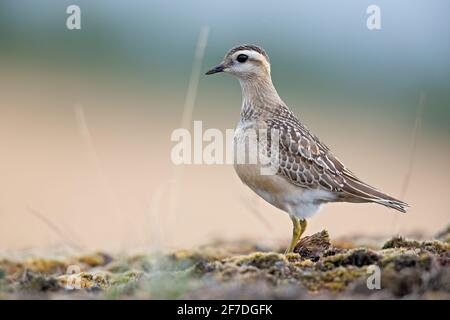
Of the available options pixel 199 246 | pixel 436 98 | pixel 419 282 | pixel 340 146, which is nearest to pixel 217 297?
pixel 419 282

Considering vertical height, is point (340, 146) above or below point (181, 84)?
below

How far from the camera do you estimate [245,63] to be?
10930 millimetres

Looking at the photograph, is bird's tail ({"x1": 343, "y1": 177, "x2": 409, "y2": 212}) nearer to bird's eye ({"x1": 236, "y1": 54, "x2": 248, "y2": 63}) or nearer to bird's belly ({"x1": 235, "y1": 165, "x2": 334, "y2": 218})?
bird's belly ({"x1": 235, "y1": 165, "x2": 334, "y2": 218})

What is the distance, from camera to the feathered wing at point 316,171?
32.4ft

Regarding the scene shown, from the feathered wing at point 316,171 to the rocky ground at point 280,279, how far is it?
0.98 metres

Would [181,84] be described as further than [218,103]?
Yes

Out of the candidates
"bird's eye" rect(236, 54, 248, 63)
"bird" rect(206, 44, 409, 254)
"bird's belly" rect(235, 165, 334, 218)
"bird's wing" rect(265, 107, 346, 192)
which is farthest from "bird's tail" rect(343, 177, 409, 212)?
"bird's eye" rect(236, 54, 248, 63)

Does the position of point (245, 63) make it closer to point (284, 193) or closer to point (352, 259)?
point (284, 193)

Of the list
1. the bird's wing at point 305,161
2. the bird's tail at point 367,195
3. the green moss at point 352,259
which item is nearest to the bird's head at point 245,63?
the bird's wing at point 305,161

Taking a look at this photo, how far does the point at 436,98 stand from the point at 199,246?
16.4 metres

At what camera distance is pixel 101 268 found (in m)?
9.98

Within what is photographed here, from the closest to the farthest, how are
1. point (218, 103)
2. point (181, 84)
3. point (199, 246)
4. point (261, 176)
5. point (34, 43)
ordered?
point (261, 176), point (199, 246), point (218, 103), point (181, 84), point (34, 43)
